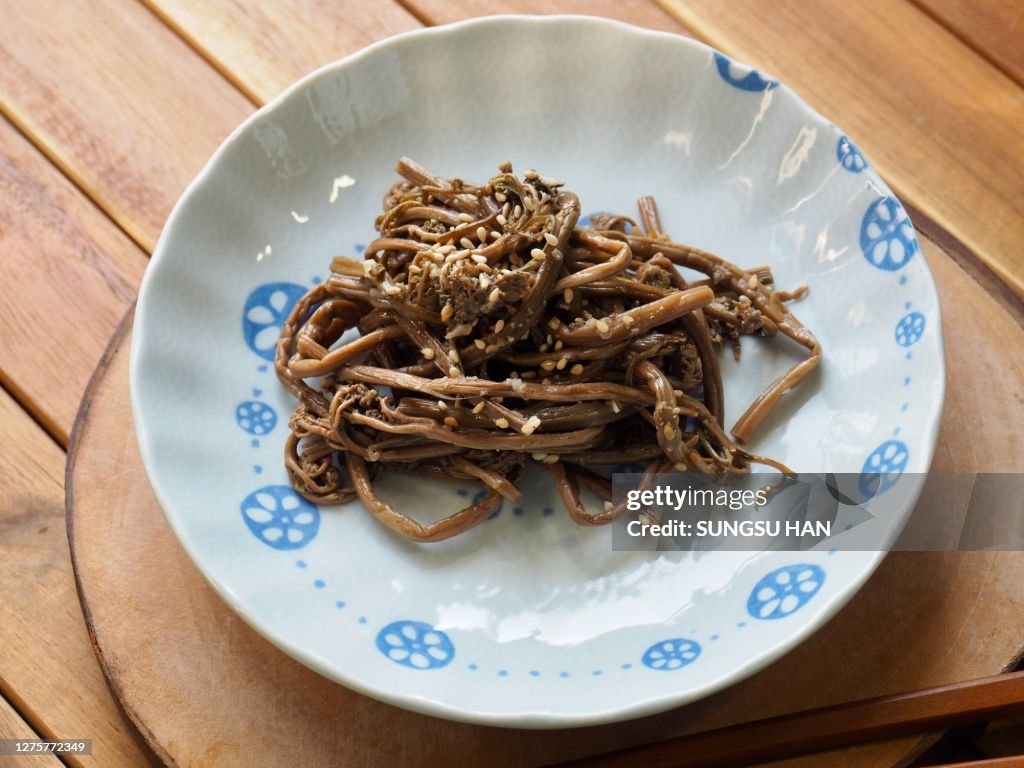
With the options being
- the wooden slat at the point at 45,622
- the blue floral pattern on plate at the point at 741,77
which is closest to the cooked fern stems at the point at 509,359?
the blue floral pattern on plate at the point at 741,77

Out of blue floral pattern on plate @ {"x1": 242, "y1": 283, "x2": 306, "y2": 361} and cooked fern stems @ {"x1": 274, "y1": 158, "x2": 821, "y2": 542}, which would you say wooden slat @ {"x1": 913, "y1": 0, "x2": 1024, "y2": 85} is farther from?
blue floral pattern on plate @ {"x1": 242, "y1": 283, "x2": 306, "y2": 361}

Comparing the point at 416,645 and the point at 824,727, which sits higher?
the point at 824,727

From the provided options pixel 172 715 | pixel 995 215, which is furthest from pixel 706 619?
pixel 995 215

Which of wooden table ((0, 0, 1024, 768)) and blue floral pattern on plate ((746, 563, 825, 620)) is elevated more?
wooden table ((0, 0, 1024, 768))

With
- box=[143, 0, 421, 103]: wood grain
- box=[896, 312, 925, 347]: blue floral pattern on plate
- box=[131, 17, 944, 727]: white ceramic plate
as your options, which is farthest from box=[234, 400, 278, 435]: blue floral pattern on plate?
box=[896, 312, 925, 347]: blue floral pattern on plate

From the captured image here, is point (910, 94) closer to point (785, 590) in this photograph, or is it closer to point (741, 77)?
point (741, 77)

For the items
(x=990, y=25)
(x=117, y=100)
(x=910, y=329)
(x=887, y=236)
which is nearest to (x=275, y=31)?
(x=117, y=100)

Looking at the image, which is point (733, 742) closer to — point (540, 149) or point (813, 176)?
point (813, 176)

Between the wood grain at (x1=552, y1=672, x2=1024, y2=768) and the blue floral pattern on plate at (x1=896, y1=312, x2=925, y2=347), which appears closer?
the wood grain at (x1=552, y1=672, x2=1024, y2=768)
